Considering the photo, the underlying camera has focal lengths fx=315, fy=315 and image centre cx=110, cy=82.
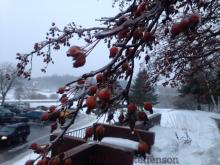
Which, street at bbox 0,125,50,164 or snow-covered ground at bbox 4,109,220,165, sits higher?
snow-covered ground at bbox 4,109,220,165

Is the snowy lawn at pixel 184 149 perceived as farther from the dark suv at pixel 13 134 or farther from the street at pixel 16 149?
the dark suv at pixel 13 134

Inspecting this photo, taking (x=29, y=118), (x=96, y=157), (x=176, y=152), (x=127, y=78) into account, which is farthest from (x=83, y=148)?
(x=29, y=118)

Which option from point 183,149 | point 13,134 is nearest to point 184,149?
point 183,149

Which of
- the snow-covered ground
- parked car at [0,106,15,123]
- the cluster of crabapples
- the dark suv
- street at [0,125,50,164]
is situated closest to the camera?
the cluster of crabapples

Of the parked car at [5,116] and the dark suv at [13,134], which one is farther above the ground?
the parked car at [5,116]

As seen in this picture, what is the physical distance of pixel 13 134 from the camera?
70.8 feet

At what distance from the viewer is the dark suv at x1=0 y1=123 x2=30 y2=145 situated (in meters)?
21.0

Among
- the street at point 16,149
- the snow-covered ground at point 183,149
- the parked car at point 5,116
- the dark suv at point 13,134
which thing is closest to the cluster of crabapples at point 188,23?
the snow-covered ground at point 183,149

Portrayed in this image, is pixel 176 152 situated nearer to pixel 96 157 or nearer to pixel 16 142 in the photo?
pixel 96 157

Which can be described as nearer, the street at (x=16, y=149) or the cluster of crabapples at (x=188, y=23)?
the cluster of crabapples at (x=188, y=23)

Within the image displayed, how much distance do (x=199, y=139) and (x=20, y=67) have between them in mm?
12496

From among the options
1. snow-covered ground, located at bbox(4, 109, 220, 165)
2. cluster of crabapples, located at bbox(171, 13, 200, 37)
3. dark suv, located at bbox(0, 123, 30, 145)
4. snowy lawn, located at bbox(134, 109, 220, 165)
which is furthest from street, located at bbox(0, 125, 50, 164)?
cluster of crabapples, located at bbox(171, 13, 200, 37)

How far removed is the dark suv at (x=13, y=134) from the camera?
20984 mm

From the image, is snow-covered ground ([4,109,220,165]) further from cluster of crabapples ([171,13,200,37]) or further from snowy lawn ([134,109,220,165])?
cluster of crabapples ([171,13,200,37])
